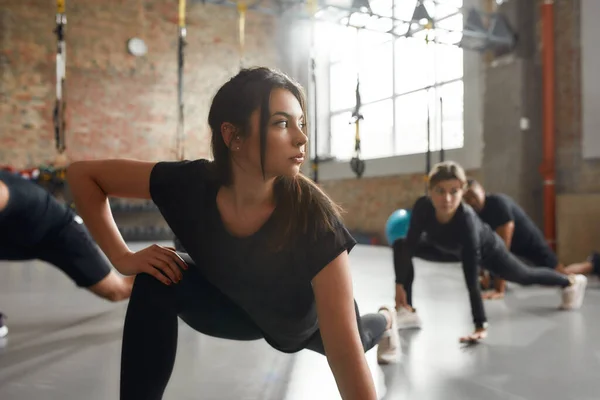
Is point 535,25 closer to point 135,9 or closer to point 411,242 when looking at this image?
point 411,242

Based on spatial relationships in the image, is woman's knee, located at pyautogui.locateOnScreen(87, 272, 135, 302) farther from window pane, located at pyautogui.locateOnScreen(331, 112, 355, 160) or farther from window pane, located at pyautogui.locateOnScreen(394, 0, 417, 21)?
window pane, located at pyautogui.locateOnScreen(331, 112, 355, 160)

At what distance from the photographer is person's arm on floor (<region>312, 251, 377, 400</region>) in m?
0.94

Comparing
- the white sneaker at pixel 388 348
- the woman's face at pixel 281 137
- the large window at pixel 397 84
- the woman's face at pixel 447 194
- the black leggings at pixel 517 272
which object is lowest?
the white sneaker at pixel 388 348

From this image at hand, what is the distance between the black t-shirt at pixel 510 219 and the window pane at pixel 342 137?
481 cm

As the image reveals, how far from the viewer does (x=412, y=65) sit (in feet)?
22.7

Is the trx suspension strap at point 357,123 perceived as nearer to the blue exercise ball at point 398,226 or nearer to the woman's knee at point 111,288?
the blue exercise ball at point 398,226

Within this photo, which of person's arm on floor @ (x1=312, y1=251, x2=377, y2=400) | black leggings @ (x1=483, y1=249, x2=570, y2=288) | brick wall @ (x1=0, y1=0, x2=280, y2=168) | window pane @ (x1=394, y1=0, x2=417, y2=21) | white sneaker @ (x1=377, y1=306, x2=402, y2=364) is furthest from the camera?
brick wall @ (x1=0, y1=0, x2=280, y2=168)

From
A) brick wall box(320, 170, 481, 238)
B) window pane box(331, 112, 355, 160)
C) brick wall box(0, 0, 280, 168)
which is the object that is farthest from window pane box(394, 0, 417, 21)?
brick wall box(0, 0, 280, 168)

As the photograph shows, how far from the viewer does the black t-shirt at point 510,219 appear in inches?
125

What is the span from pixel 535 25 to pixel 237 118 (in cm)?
481

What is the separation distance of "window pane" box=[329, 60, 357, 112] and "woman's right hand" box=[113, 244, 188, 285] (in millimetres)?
7174

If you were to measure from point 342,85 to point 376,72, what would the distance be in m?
0.94

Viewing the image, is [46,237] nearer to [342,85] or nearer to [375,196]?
[375,196]

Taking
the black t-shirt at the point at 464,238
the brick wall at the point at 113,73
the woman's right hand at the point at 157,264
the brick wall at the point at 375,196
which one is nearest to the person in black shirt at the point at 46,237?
the woman's right hand at the point at 157,264
